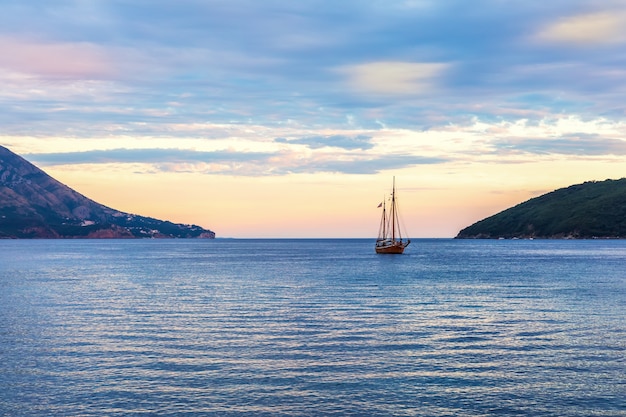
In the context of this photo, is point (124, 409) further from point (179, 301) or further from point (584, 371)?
point (179, 301)

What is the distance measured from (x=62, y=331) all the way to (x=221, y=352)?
1756cm

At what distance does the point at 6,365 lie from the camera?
3947 cm

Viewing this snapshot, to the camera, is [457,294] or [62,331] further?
[457,294]

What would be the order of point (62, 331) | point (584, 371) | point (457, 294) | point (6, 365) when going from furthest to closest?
point (457, 294) → point (62, 331) → point (6, 365) → point (584, 371)

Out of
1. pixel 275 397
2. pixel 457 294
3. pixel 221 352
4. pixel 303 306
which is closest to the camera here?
pixel 275 397

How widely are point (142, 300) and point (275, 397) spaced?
162ft

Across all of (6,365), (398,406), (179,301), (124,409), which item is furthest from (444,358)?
(179,301)

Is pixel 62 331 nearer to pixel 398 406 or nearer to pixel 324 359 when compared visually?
pixel 324 359

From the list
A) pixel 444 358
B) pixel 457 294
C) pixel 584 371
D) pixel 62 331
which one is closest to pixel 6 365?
pixel 62 331

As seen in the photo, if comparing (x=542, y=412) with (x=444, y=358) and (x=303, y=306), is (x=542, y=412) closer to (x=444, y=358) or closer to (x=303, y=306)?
(x=444, y=358)

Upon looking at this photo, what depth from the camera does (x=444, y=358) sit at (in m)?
40.3

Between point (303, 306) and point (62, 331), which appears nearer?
point (62, 331)

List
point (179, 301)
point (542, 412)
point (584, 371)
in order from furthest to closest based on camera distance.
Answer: point (179, 301) → point (584, 371) → point (542, 412)

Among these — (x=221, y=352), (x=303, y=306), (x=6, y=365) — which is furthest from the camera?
(x=303, y=306)
